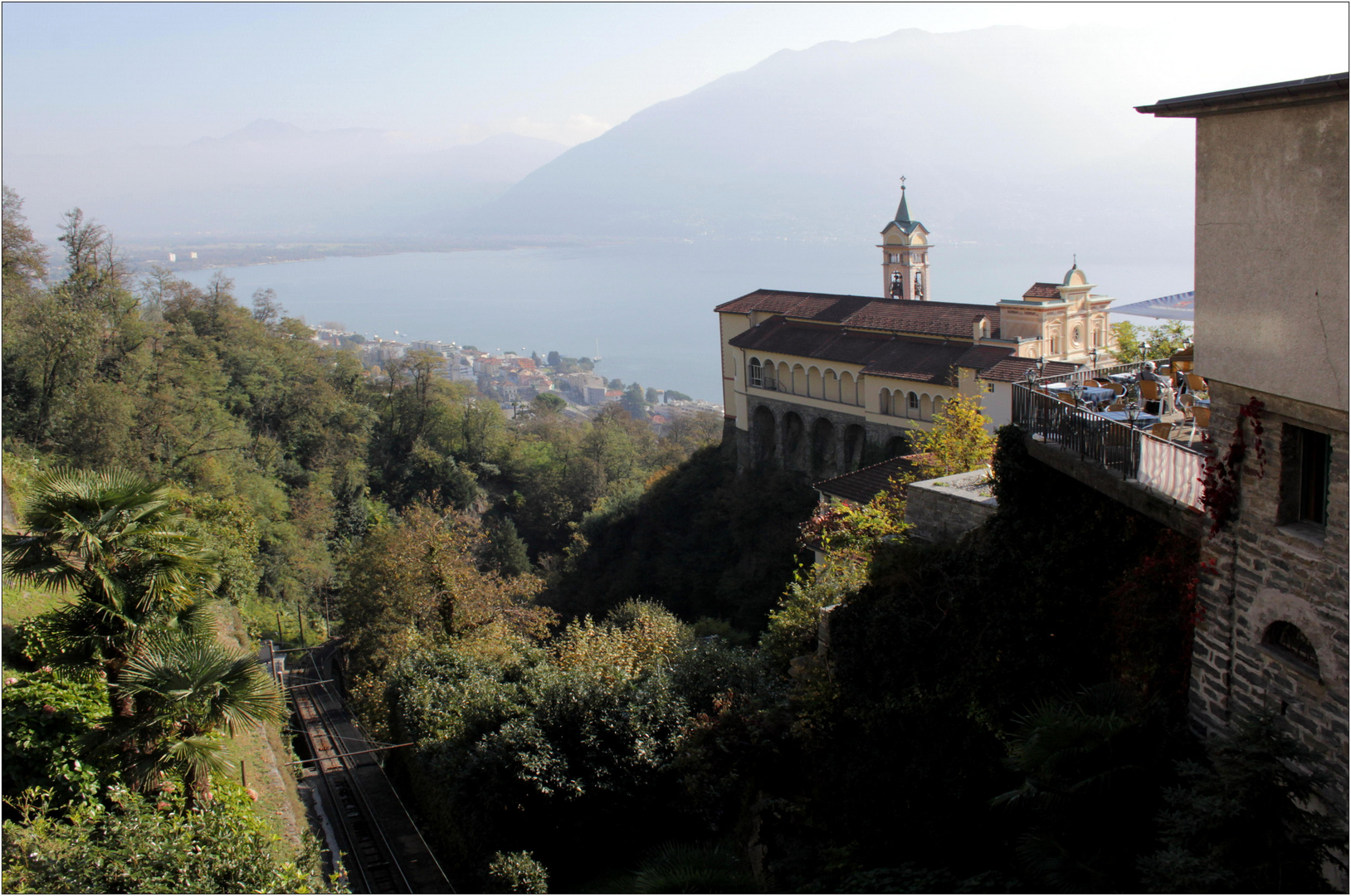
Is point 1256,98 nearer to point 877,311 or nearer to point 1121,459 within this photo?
point 1121,459

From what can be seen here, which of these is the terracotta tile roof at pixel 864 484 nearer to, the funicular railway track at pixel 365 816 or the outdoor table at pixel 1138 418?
the outdoor table at pixel 1138 418

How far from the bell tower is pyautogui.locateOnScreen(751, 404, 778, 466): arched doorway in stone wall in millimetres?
7863

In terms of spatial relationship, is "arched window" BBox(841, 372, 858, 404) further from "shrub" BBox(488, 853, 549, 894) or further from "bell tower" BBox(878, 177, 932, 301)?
"shrub" BBox(488, 853, 549, 894)

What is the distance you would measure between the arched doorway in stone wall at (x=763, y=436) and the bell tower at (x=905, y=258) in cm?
786

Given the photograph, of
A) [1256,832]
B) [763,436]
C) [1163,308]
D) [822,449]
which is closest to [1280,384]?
[1256,832]

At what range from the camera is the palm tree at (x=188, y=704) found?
9.29m

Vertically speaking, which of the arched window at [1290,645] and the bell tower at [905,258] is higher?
the bell tower at [905,258]

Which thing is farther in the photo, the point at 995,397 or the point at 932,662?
the point at 995,397

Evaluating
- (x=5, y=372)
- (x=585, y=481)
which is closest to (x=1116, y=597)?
(x=5, y=372)

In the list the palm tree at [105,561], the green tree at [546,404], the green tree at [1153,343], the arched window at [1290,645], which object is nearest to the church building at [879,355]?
the green tree at [1153,343]

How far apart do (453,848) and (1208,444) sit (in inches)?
534

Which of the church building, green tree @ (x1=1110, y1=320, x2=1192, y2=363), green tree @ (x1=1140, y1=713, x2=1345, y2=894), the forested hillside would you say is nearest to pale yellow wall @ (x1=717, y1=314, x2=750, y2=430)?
the church building

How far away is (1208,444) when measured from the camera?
750cm

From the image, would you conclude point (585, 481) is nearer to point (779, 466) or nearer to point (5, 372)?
point (779, 466)
